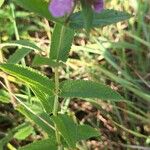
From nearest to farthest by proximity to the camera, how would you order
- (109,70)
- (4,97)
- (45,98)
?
(45,98)
(4,97)
(109,70)

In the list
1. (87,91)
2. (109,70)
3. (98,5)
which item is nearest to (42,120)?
(87,91)

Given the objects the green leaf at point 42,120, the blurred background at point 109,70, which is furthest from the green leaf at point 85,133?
the blurred background at point 109,70

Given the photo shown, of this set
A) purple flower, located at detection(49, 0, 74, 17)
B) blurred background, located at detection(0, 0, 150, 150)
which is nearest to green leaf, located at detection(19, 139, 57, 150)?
blurred background, located at detection(0, 0, 150, 150)

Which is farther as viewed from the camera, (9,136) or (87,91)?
(9,136)

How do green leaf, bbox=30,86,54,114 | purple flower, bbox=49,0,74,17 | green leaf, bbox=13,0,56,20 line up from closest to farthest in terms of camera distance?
purple flower, bbox=49,0,74,17 → green leaf, bbox=13,0,56,20 → green leaf, bbox=30,86,54,114

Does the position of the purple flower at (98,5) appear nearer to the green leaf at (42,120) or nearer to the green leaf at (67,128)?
the green leaf at (67,128)

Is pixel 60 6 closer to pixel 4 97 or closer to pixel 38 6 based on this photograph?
pixel 38 6

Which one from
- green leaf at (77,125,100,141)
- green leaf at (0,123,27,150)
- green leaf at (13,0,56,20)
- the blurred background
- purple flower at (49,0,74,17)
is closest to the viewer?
purple flower at (49,0,74,17)

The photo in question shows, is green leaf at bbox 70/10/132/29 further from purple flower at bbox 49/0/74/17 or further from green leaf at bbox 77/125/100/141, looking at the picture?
green leaf at bbox 77/125/100/141

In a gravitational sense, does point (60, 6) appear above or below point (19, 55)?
above
